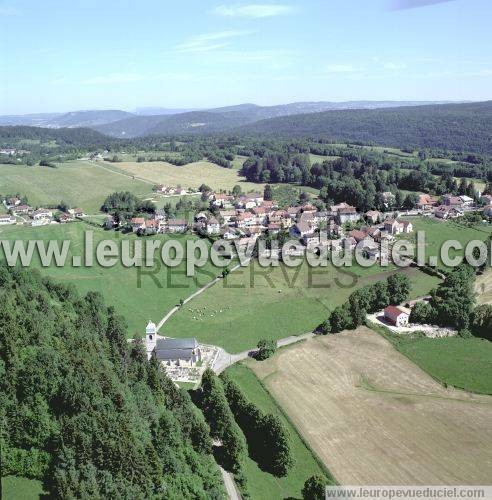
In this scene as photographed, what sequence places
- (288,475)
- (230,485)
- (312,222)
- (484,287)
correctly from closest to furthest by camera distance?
(230,485), (288,475), (484,287), (312,222)

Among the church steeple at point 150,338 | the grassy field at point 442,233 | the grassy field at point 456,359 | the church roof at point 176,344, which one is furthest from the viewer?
the grassy field at point 442,233

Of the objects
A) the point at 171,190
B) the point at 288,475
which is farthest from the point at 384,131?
the point at 288,475

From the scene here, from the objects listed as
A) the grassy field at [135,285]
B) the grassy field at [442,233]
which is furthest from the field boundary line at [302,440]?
the grassy field at [442,233]

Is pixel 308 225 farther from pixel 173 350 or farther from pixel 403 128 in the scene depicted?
pixel 403 128

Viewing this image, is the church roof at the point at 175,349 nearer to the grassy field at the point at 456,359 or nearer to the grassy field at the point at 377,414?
the grassy field at the point at 377,414

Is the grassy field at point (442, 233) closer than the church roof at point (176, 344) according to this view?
No

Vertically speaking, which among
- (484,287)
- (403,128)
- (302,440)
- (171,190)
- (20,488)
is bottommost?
(302,440)

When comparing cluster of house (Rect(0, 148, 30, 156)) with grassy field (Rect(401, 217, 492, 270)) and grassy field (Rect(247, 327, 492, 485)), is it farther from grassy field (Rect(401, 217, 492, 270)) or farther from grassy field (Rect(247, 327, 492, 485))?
grassy field (Rect(247, 327, 492, 485))
